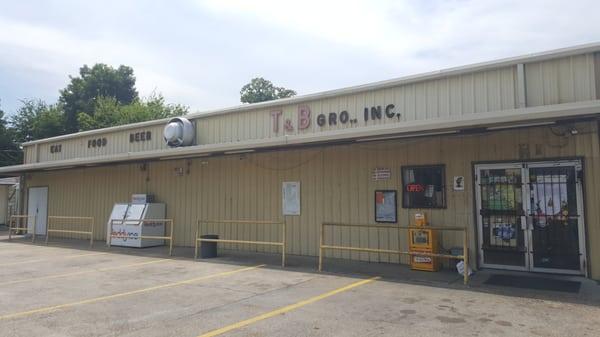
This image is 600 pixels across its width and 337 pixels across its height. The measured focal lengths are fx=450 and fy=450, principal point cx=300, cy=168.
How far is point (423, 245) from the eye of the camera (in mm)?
9227

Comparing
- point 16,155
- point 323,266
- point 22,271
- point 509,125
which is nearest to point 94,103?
point 16,155

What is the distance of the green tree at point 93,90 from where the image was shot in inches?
1635

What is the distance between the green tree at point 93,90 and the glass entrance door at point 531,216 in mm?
38838

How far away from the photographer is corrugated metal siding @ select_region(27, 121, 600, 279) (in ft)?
28.8

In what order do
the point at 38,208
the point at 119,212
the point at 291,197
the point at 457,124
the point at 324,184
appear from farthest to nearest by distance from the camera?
1. the point at 38,208
2. the point at 119,212
3. the point at 291,197
4. the point at 324,184
5. the point at 457,124

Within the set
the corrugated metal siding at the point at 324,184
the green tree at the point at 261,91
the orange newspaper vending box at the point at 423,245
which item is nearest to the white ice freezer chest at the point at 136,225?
the corrugated metal siding at the point at 324,184

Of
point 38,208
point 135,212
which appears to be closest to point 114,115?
point 38,208

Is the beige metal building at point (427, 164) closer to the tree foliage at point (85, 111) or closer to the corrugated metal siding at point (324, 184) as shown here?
the corrugated metal siding at point (324, 184)

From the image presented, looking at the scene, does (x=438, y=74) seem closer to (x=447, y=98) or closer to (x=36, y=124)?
(x=447, y=98)

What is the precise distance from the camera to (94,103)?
41812mm

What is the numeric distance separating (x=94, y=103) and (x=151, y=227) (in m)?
32.0

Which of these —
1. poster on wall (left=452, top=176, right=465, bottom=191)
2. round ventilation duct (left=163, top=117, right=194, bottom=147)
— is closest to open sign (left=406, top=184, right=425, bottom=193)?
poster on wall (left=452, top=176, right=465, bottom=191)

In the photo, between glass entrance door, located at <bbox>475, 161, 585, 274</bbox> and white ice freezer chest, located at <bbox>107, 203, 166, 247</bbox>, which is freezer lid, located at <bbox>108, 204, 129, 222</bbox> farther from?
glass entrance door, located at <bbox>475, 161, 585, 274</bbox>

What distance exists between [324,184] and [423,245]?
3189 millimetres
